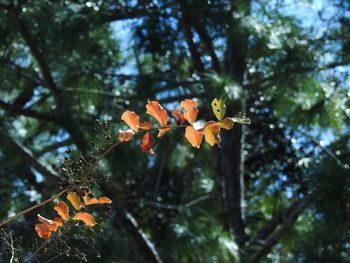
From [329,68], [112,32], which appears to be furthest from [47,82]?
[329,68]

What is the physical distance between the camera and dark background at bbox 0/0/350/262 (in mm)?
2217

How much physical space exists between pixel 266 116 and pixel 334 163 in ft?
3.16

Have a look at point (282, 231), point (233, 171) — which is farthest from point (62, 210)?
point (233, 171)

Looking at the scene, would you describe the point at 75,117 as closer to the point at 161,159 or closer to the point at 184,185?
the point at 161,159

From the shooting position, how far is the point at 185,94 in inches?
96.7

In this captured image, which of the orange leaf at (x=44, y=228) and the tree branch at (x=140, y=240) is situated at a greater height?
the tree branch at (x=140, y=240)

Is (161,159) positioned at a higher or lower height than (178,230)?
higher

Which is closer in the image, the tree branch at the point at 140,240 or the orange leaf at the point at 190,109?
the orange leaf at the point at 190,109

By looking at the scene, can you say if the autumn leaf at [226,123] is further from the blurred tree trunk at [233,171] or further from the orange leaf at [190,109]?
the blurred tree trunk at [233,171]

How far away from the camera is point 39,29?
2.39m

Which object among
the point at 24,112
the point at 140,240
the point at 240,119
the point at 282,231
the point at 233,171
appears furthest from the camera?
the point at 233,171

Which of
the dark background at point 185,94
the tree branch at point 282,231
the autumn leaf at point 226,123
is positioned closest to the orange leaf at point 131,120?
the autumn leaf at point 226,123

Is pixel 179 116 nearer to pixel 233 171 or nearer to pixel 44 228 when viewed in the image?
pixel 44 228

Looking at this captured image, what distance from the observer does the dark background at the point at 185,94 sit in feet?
7.27
